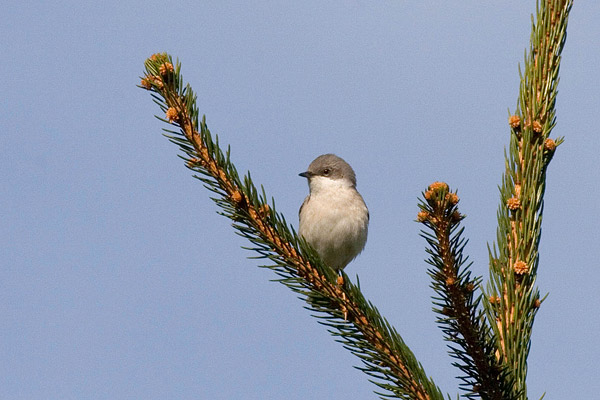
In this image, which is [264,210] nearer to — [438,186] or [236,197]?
[236,197]

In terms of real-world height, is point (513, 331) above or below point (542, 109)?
below

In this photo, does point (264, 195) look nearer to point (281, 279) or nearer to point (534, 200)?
point (281, 279)

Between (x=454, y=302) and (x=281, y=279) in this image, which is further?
(x=281, y=279)

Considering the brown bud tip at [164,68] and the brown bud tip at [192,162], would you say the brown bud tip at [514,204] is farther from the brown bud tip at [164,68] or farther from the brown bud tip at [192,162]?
the brown bud tip at [164,68]

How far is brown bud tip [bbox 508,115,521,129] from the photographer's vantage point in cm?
401

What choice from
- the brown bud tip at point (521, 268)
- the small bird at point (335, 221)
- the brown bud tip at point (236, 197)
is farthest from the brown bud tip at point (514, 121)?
the small bird at point (335, 221)

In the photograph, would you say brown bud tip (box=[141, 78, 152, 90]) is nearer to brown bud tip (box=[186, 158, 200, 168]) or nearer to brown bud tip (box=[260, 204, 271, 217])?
brown bud tip (box=[186, 158, 200, 168])

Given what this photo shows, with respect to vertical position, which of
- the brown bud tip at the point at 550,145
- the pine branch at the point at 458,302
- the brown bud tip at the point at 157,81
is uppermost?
the brown bud tip at the point at 157,81

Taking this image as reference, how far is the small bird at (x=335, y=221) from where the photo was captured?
9617 millimetres

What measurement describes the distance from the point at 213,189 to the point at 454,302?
1.58 m

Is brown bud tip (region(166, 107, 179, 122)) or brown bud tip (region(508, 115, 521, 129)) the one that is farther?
brown bud tip (region(508, 115, 521, 129))

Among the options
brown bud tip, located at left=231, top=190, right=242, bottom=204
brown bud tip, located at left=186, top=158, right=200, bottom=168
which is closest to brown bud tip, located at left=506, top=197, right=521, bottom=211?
brown bud tip, located at left=231, top=190, right=242, bottom=204

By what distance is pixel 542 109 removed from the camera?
4.01 meters

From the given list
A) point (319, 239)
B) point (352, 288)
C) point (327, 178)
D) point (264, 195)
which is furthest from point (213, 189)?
point (327, 178)
